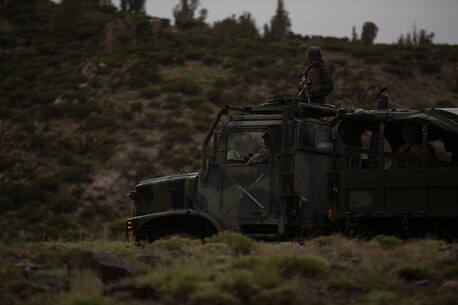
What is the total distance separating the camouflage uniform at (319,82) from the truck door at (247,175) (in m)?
2.01

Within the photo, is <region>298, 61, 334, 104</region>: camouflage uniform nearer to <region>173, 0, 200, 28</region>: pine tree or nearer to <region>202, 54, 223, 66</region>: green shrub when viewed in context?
<region>202, 54, 223, 66</region>: green shrub

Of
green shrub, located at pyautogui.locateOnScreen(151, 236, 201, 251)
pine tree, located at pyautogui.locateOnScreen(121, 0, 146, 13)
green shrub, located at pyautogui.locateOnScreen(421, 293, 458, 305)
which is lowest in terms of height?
green shrub, located at pyautogui.locateOnScreen(151, 236, 201, 251)

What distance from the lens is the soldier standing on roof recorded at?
50.2 ft

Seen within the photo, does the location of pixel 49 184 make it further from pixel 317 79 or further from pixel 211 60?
pixel 317 79

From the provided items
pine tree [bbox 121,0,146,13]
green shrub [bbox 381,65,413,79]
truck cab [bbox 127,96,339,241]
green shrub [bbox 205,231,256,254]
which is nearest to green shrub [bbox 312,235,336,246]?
truck cab [bbox 127,96,339,241]

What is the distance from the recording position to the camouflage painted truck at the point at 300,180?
42.0 ft

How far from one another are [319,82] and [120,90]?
28.3 metres

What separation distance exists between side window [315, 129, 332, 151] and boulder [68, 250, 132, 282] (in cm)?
535

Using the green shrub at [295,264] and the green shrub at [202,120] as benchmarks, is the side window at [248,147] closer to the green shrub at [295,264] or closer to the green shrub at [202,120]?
the green shrub at [295,264]

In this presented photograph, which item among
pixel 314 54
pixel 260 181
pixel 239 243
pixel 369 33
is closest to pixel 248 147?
pixel 260 181

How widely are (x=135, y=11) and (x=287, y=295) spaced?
5246cm

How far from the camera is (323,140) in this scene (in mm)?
14133

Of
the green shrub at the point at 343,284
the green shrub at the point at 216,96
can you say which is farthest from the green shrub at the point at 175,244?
the green shrub at the point at 216,96

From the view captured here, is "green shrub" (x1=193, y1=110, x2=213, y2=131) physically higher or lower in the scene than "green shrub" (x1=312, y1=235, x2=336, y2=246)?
higher
